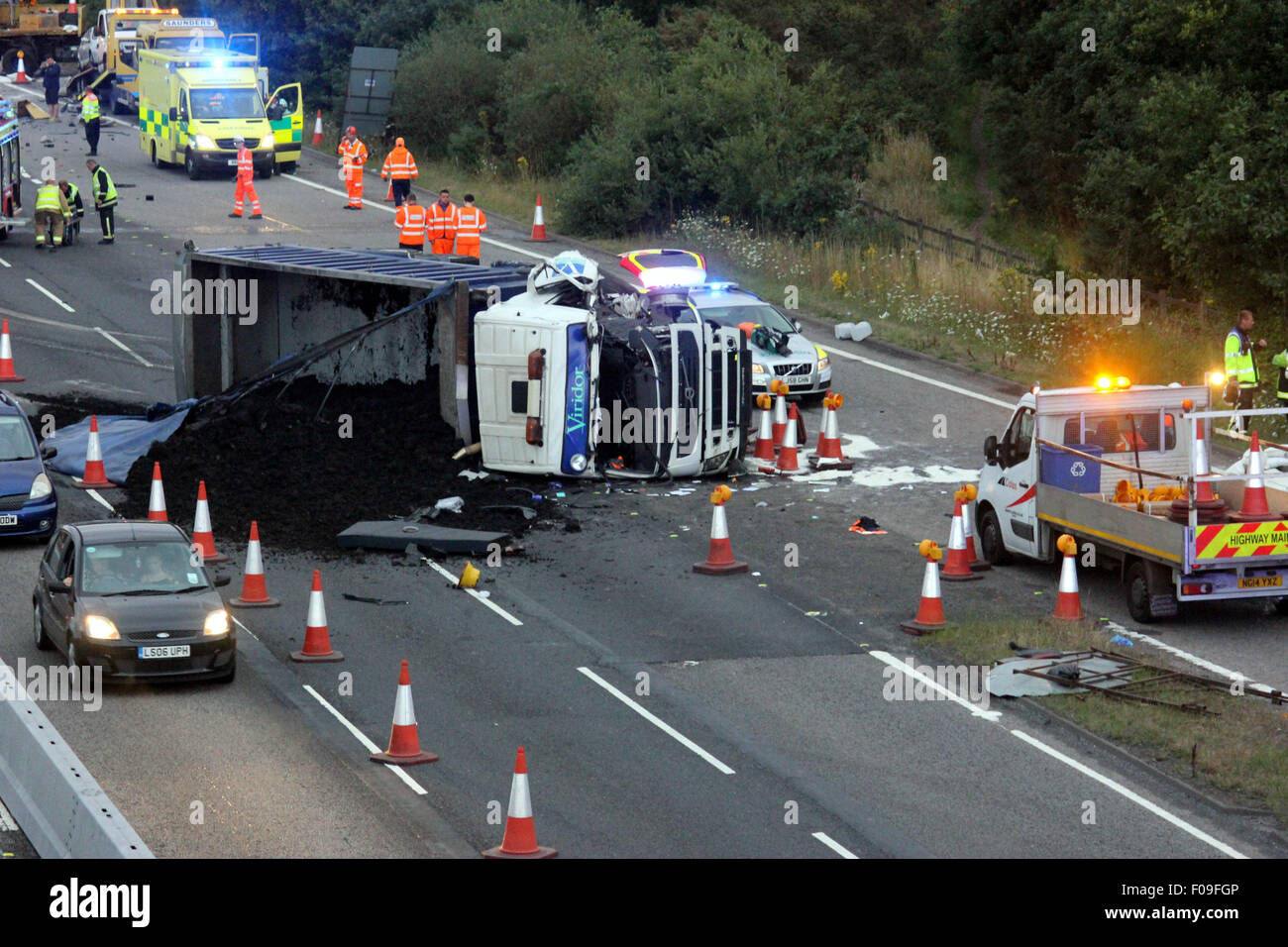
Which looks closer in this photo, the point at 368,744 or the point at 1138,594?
the point at 368,744

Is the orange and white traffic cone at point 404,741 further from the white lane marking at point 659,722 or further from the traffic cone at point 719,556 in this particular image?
the traffic cone at point 719,556

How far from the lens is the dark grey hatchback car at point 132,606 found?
14.8 meters

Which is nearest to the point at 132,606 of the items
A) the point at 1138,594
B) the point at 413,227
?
the point at 1138,594

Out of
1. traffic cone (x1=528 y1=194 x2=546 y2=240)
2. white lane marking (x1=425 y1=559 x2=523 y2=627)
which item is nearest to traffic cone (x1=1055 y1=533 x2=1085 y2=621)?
white lane marking (x1=425 y1=559 x2=523 y2=627)

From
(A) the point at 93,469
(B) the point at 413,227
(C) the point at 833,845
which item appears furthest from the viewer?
(B) the point at 413,227

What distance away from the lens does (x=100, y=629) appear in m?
14.8

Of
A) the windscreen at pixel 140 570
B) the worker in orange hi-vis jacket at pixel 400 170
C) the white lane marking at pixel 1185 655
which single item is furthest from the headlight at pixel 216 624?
the worker in orange hi-vis jacket at pixel 400 170

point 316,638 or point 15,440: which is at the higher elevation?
point 15,440

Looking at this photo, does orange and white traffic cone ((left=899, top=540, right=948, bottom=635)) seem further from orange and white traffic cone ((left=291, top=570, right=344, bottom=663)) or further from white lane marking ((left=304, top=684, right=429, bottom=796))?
white lane marking ((left=304, top=684, right=429, bottom=796))

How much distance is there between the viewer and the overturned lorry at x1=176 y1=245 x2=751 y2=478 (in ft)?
70.4

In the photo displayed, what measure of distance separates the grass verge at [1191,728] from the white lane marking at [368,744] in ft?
16.9

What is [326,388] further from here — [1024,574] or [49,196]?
[49,196]

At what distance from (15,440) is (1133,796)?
12606 millimetres

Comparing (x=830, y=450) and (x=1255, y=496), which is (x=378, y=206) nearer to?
(x=830, y=450)
